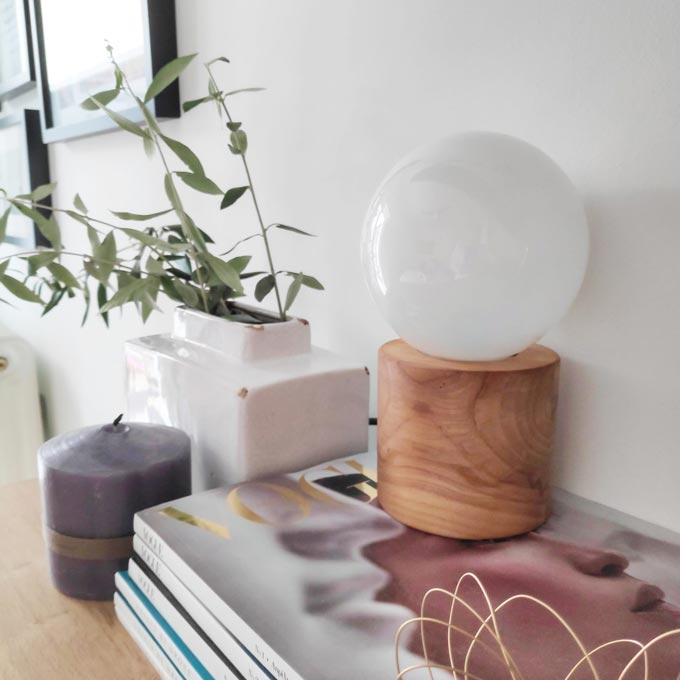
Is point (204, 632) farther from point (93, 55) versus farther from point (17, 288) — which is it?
point (93, 55)

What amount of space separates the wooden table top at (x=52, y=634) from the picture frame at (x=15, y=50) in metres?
0.86

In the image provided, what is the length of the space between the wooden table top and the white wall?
28 cm

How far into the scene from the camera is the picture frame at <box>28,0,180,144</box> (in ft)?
2.36

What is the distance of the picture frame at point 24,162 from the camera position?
110 centimetres

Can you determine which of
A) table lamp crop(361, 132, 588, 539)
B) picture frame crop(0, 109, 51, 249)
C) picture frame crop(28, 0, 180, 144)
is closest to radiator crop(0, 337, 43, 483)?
Answer: picture frame crop(0, 109, 51, 249)

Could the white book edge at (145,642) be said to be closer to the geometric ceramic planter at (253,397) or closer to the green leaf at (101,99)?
the geometric ceramic planter at (253,397)

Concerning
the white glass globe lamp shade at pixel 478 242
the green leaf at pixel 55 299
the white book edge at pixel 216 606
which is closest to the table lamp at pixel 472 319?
the white glass globe lamp shade at pixel 478 242

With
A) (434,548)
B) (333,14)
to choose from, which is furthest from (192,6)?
(434,548)

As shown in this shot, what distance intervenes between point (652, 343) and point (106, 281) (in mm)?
374

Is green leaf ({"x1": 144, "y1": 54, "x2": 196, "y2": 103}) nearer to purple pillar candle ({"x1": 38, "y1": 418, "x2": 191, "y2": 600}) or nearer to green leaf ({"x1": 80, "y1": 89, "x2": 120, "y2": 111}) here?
green leaf ({"x1": 80, "y1": 89, "x2": 120, "y2": 111})

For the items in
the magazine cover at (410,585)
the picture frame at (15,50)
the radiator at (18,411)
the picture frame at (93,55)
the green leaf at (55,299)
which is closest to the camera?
the magazine cover at (410,585)

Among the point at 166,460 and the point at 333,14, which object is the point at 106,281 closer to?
the point at 166,460

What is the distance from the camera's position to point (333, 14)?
541mm

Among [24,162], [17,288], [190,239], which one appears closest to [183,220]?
[190,239]
